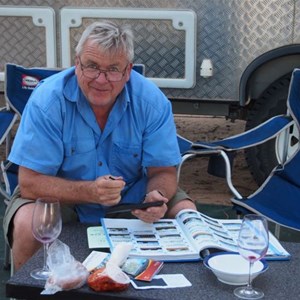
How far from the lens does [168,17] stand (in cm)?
452

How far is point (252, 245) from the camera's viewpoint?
1829 millimetres

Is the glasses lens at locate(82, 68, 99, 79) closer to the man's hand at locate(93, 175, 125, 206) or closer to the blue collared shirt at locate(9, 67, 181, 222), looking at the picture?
the blue collared shirt at locate(9, 67, 181, 222)

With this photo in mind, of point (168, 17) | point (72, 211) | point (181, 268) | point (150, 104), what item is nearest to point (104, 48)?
point (150, 104)

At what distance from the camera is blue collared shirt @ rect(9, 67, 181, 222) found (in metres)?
2.48

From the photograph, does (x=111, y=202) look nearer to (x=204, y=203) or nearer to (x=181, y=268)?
(x=181, y=268)

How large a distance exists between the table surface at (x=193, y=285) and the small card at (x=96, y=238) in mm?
36

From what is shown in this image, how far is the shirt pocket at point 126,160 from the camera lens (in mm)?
2627

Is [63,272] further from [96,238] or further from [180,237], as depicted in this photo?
[180,237]

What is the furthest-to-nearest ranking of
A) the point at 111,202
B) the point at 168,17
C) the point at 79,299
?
1. the point at 168,17
2. the point at 111,202
3. the point at 79,299

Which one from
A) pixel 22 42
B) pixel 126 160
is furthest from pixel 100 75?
pixel 22 42

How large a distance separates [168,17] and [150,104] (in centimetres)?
198

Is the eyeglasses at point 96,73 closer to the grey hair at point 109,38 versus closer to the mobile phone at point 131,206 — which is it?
the grey hair at point 109,38

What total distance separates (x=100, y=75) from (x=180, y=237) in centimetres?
66

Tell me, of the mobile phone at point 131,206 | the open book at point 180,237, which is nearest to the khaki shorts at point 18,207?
the mobile phone at point 131,206
